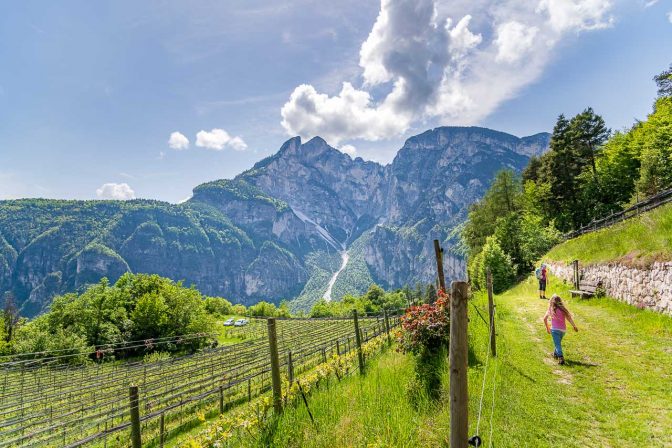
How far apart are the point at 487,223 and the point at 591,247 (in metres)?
31.6

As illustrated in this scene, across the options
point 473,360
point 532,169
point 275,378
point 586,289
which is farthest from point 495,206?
point 275,378

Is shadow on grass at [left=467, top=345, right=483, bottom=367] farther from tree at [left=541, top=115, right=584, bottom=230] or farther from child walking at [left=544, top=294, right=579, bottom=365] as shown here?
tree at [left=541, top=115, right=584, bottom=230]

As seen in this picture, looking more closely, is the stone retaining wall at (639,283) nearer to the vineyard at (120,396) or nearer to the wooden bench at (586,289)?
the wooden bench at (586,289)

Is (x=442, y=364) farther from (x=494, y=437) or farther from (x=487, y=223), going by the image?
(x=487, y=223)

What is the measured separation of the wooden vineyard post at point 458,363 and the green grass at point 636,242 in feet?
39.0

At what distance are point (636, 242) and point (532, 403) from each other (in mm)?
11387

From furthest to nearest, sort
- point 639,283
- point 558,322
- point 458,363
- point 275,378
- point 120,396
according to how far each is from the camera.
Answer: point 120,396
point 639,283
point 558,322
point 275,378
point 458,363

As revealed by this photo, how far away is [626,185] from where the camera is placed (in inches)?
1468

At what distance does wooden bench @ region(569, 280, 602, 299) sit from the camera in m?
15.5

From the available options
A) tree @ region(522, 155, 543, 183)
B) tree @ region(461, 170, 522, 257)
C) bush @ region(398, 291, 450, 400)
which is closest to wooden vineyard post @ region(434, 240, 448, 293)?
bush @ region(398, 291, 450, 400)

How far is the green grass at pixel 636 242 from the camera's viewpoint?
11.7m

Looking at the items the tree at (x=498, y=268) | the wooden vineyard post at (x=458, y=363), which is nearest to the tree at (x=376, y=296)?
the tree at (x=498, y=268)

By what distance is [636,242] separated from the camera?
44.6 ft

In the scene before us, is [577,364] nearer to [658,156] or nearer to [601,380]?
[601,380]
